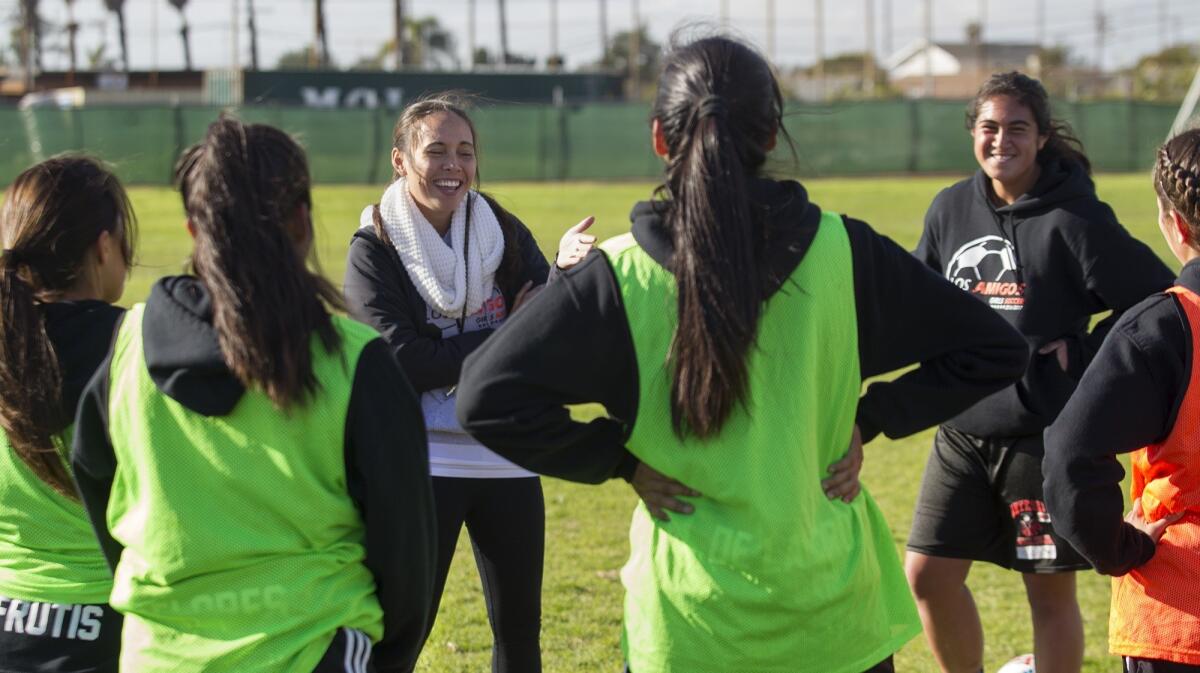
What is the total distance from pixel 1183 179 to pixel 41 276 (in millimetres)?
2369

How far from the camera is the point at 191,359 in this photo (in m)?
2.23

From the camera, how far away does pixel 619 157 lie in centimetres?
3525

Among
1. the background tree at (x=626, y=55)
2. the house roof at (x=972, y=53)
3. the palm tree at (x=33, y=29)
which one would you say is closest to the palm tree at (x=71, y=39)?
the palm tree at (x=33, y=29)

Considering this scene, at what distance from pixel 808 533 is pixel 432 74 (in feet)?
159

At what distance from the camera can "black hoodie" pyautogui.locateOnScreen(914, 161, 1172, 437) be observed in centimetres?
402

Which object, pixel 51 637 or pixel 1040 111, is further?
pixel 1040 111

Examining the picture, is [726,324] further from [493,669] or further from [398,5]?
[398,5]

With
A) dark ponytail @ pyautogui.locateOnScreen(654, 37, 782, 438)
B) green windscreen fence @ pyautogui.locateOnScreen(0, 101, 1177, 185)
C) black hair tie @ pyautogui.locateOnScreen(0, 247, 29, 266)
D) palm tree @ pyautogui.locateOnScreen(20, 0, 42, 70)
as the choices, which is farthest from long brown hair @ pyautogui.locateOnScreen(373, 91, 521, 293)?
palm tree @ pyautogui.locateOnScreen(20, 0, 42, 70)

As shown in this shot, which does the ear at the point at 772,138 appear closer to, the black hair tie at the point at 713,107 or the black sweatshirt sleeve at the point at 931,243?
the black hair tie at the point at 713,107

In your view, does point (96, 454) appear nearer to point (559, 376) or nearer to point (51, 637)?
point (51, 637)

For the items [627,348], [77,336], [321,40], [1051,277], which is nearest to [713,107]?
[627,348]

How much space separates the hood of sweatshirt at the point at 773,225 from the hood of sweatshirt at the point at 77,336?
1.20 m

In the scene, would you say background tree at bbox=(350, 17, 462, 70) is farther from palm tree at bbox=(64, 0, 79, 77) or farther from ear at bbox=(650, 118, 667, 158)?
ear at bbox=(650, 118, 667, 158)

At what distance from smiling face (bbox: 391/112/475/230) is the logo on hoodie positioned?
63.6 inches
